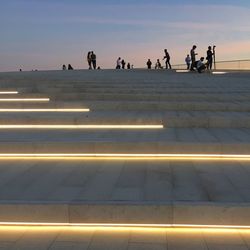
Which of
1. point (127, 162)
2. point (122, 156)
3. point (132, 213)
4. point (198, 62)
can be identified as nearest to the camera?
point (132, 213)

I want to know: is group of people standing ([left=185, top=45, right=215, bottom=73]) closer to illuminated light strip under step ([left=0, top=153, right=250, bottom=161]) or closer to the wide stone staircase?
the wide stone staircase

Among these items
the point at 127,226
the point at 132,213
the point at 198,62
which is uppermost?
the point at 198,62

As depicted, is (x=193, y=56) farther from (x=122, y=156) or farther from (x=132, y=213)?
(x=132, y=213)

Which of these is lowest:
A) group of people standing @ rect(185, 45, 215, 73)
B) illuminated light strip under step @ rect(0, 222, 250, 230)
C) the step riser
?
illuminated light strip under step @ rect(0, 222, 250, 230)

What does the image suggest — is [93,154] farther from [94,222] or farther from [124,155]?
[94,222]

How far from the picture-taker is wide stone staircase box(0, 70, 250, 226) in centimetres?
356

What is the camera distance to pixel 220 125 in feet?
24.1

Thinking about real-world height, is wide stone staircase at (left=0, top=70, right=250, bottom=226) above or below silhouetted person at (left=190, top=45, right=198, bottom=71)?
below

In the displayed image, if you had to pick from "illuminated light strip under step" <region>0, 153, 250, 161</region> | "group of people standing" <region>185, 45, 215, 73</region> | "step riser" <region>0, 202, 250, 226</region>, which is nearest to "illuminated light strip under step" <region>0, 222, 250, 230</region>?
"step riser" <region>0, 202, 250, 226</region>

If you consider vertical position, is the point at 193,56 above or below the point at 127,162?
above

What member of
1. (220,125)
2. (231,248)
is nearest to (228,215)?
(231,248)

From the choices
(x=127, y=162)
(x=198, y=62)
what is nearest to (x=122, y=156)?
(x=127, y=162)

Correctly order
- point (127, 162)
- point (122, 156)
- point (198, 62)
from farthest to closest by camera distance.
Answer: point (198, 62)
point (122, 156)
point (127, 162)

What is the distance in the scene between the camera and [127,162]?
208 inches
